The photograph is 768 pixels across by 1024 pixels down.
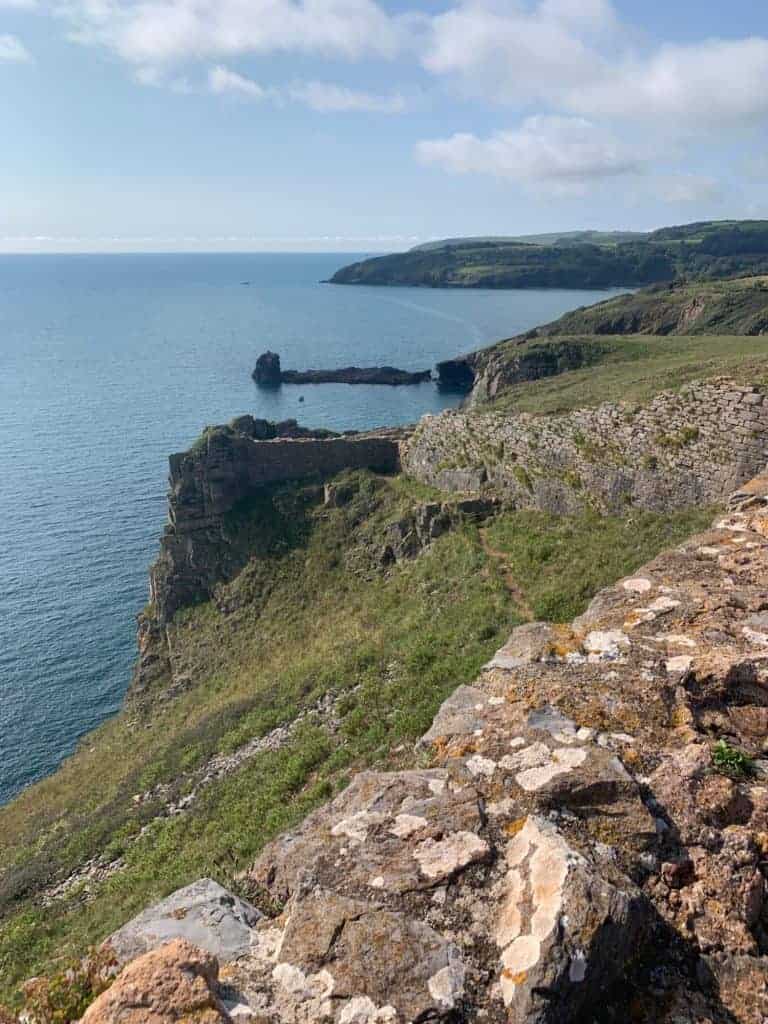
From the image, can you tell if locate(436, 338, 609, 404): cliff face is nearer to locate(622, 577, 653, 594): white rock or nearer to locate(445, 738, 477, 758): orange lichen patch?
locate(622, 577, 653, 594): white rock

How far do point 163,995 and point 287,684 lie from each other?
20096 millimetres

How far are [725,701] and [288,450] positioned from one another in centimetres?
3562

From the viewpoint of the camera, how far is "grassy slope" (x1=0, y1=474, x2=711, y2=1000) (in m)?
15.3

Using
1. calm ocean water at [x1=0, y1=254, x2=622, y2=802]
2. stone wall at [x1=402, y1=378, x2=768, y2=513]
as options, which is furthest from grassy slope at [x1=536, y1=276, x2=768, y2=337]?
stone wall at [x1=402, y1=378, x2=768, y2=513]

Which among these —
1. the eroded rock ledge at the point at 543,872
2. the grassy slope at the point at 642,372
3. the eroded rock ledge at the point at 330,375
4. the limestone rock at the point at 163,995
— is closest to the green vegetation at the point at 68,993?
the eroded rock ledge at the point at 543,872

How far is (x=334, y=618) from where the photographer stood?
3120cm

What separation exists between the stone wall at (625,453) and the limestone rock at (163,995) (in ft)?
65.9

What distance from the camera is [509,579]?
77.2 feet

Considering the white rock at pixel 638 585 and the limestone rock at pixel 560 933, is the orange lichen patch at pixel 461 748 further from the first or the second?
the white rock at pixel 638 585

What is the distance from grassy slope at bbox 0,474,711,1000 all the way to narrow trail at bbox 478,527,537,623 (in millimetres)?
243

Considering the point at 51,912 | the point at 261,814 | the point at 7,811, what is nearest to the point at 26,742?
the point at 7,811

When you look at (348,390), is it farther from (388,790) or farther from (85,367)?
(388,790)

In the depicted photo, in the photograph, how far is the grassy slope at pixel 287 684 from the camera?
15266 millimetres

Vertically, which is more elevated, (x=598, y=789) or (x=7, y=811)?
(x=598, y=789)
